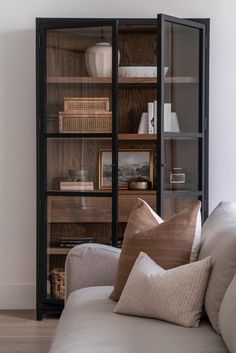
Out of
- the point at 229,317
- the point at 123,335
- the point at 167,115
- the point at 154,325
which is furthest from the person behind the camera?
the point at 167,115

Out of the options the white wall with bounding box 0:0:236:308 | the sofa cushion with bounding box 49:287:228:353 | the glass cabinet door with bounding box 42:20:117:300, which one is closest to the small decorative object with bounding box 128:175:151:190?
the glass cabinet door with bounding box 42:20:117:300

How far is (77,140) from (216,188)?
41.5 inches

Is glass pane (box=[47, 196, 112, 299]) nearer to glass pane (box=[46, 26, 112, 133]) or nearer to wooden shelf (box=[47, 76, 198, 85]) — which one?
glass pane (box=[46, 26, 112, 133])

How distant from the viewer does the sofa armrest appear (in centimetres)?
354

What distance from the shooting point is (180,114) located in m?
4.89

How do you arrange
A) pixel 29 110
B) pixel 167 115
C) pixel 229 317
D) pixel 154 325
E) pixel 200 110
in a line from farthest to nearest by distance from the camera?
pixel 29 110
pixel 200 110
pixel 167 115
pixel 154 325
pixel 229 317

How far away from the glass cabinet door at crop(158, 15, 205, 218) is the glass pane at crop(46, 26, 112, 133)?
43 centimetres

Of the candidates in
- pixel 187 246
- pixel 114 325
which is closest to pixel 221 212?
pixel 187 246

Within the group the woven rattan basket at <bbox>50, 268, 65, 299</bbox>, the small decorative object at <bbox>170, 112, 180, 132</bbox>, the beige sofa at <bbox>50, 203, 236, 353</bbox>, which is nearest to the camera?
the beige sofa at <bbox>50, 203, 236, 353</bbox>

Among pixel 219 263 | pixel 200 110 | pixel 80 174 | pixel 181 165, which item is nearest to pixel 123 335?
pixel 219 263

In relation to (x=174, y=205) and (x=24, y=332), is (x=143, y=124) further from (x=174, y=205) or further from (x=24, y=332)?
(x=24, y=332)

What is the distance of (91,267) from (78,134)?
63.5 inches

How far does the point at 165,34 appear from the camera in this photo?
4742mm

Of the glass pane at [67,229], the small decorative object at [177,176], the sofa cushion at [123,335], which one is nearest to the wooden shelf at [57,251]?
the glass pane at [67,229]
